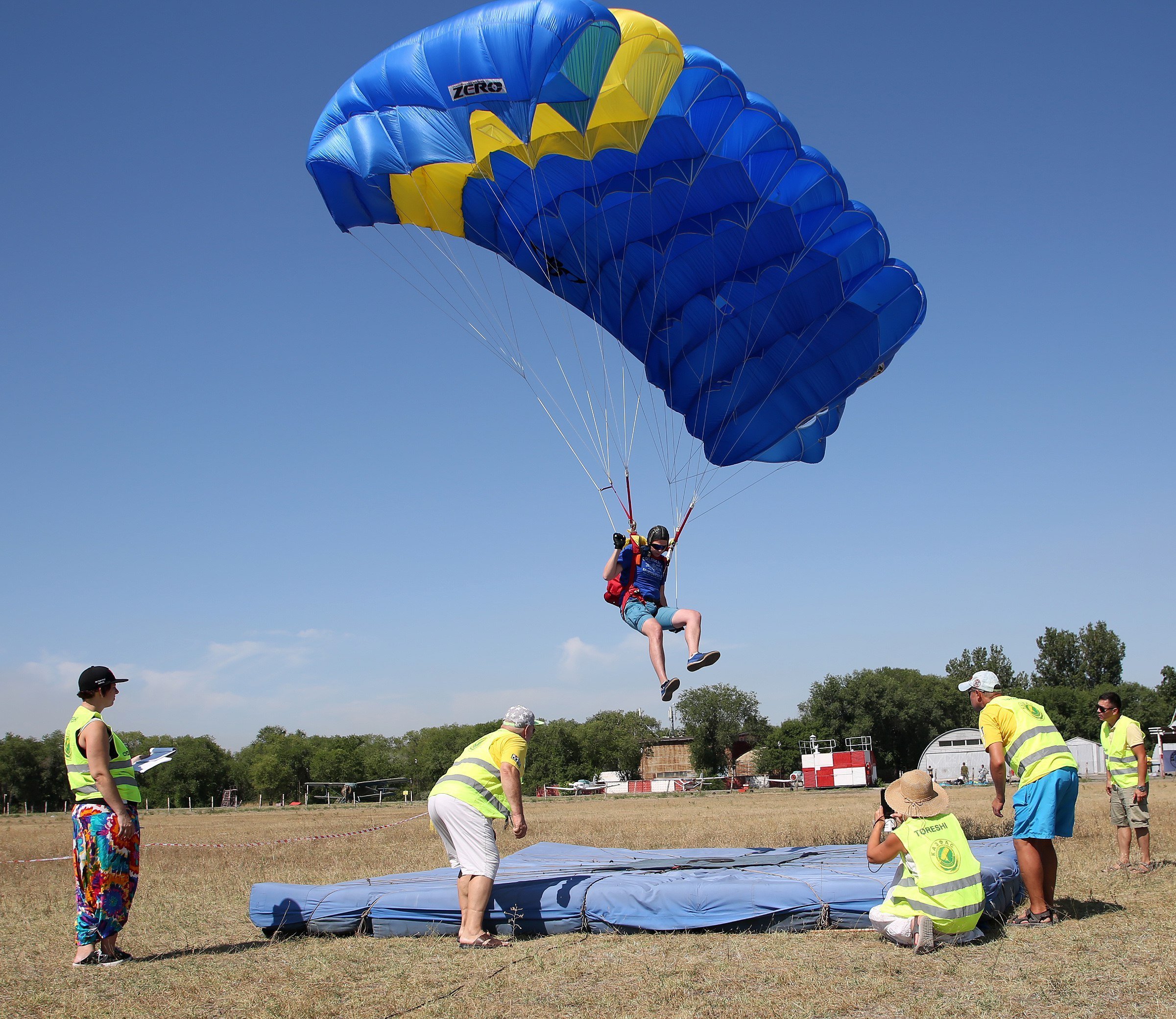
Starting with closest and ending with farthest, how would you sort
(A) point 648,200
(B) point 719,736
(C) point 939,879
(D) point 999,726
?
(C) point 939,879 < (D) point 999,726 < (A) point 648,200 < (B) point 719,736

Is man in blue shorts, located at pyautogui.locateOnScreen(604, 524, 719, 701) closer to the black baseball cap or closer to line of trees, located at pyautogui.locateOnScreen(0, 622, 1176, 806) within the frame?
the black baseball cap

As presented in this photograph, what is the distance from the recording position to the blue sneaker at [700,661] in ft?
27.2

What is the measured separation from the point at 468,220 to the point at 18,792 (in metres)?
61.6

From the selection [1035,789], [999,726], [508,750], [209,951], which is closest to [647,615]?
[508,750]

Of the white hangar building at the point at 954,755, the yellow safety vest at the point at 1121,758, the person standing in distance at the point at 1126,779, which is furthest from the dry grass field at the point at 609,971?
the white hangar building at the point at 954,755

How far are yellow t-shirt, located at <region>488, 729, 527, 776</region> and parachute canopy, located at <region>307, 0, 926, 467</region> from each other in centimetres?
553

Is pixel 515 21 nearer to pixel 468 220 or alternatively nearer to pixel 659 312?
pixel 468 220

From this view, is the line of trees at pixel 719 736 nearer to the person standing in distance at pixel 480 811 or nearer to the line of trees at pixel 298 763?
the line of trees at pixel 298 763

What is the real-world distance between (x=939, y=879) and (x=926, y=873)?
69 millimetres

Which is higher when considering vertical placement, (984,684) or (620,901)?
(984,684)

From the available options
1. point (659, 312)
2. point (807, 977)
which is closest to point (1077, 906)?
point (807, 977)

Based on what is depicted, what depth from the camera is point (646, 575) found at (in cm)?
910

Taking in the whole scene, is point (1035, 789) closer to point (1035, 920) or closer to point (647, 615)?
point (1035, 920)

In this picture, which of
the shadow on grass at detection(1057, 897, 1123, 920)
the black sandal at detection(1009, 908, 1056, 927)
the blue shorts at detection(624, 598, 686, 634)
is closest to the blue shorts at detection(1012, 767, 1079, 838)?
the black sandal at detection(1009, 908, 1056, 927)
